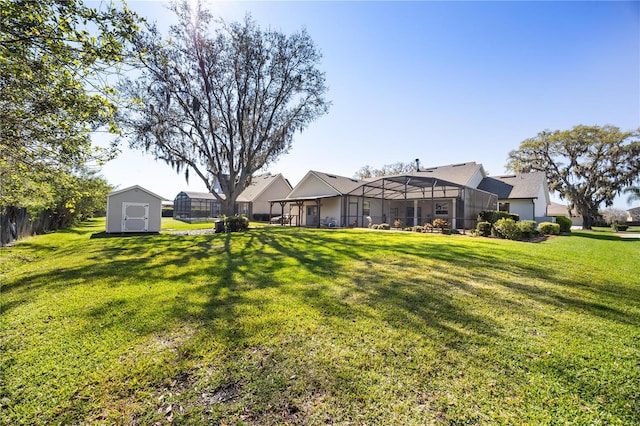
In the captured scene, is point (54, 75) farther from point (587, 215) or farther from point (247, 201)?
point (587, 215)

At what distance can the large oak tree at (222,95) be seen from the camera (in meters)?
16.7

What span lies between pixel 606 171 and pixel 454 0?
110 ft

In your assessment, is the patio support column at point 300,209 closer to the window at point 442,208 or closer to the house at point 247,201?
the house at point 247,201

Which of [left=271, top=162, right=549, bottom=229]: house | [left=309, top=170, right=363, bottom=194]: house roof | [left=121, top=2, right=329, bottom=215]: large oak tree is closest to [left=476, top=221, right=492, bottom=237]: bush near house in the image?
[left=271, top=162, right=549, bottom=229]: house

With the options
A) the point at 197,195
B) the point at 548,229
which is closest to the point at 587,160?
the point at 548,229

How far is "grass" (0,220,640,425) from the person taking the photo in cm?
225

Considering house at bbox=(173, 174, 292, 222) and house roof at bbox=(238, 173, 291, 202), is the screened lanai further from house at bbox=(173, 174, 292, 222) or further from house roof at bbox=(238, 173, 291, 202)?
house roof at bbox=(238, 173, 291, 202)

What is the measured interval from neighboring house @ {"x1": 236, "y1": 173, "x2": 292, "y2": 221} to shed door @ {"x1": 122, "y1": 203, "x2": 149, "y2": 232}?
17.1m

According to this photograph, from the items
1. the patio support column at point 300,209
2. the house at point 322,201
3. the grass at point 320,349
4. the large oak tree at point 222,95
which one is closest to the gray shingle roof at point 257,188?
the house at point 322,201

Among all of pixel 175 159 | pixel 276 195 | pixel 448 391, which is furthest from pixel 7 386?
pixel 276 195

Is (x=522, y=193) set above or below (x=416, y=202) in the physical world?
above

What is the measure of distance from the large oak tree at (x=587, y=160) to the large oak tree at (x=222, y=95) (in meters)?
27.6

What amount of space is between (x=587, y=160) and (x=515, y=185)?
14012mm

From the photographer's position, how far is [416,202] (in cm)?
2272
